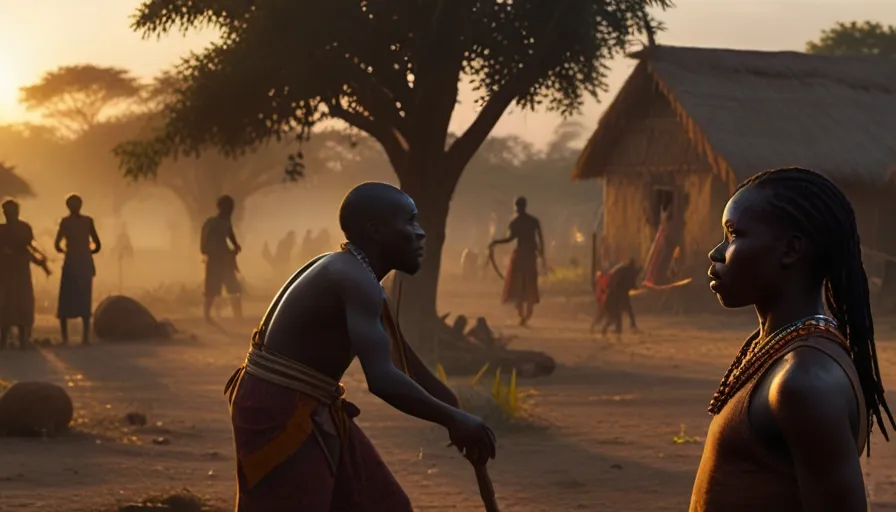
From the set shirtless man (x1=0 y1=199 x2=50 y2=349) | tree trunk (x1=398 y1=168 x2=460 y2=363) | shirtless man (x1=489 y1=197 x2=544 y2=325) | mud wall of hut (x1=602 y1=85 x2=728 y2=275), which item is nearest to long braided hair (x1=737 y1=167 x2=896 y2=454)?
tree trunk (x1=398 y1=168 x2=460 y2=363)

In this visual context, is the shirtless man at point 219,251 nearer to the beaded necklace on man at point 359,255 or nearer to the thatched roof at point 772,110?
the thatched roof at point 772,110

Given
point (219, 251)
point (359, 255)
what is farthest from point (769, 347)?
point (219, 251)

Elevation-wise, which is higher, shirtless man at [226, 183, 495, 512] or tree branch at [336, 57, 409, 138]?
tree branch at [336, 57, 409, 138]

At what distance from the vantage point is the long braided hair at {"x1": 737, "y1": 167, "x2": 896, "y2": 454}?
2.36m

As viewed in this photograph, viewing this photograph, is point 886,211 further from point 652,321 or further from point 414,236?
point 414,236

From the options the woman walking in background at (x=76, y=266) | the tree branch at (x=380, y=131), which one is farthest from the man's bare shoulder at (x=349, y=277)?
the woman walking in background at (x=76, y=266)

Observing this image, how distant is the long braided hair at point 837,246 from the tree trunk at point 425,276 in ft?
37.3

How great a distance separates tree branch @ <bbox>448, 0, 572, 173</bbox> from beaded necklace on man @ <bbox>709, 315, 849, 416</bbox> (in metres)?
11.7

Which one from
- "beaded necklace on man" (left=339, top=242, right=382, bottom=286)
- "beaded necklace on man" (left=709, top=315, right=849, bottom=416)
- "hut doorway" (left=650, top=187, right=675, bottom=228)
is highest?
"hut doorway" (left=650, top=187, right=675, bottom=228)

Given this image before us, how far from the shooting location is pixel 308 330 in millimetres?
3924

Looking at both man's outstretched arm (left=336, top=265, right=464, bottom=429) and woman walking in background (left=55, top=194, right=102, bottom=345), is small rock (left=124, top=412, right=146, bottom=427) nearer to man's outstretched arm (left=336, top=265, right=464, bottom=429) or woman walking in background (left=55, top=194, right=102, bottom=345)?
woman walking in background (left=55, top=194, right=102, bottom=345)

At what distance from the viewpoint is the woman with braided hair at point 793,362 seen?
2.18 metres

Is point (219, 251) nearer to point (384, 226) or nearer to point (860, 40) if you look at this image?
point (384, 226)

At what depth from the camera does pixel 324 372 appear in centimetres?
395
